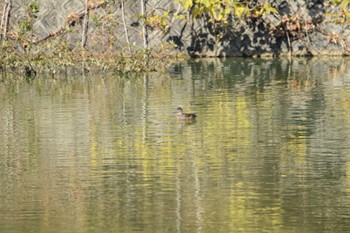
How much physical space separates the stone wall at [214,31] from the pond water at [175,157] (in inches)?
273

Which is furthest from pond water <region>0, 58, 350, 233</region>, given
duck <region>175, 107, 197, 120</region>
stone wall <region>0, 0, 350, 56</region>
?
stone wall <region>0, 0, 350, 56</region>

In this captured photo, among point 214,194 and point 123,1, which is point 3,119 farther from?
point 123,1

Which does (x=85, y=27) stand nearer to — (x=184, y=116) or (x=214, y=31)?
(x=214, y=31)

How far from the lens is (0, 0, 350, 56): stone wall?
3200 cm

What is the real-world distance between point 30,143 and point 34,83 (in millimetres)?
9031

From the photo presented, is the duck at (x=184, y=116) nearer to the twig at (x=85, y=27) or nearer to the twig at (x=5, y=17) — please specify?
the twig at (x=5, y=17)

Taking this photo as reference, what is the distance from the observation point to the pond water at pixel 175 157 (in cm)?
1210

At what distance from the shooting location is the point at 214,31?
32.4m

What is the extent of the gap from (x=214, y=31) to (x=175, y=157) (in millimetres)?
17200

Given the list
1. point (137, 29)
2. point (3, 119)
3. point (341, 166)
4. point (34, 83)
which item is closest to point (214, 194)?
point (341, 166)

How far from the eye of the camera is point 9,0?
29.6 meters

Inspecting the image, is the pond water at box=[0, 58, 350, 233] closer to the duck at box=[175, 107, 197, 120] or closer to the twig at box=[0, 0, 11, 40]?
the duck at box=[175, 107, 197, 120]

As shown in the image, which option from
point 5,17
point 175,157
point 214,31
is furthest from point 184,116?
point 214,31

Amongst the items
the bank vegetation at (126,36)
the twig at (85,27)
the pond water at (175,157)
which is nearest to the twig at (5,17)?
the bank vegetation at (126,36)
